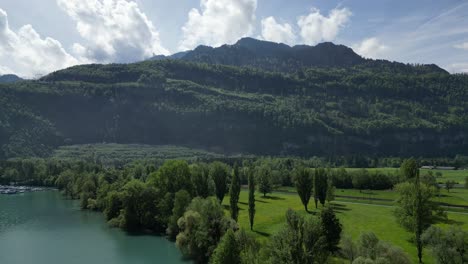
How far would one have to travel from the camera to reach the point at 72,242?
74.5 meters

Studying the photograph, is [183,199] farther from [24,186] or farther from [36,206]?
[24,186]

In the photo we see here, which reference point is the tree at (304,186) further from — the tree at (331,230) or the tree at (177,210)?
the tree at (331,230)

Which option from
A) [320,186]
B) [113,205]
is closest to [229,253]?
[320,186]

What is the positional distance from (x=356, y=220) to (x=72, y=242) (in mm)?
55188

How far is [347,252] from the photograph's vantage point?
149 feet

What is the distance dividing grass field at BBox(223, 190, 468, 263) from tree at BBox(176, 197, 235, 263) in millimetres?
5663

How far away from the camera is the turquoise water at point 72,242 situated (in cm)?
6450

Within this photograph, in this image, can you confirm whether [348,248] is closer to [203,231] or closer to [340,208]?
[203,231]

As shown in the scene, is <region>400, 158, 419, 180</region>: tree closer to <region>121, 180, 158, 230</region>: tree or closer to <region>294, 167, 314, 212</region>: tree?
<region>294, 167, 314, 212</region>: tree

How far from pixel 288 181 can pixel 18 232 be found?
3590 inches

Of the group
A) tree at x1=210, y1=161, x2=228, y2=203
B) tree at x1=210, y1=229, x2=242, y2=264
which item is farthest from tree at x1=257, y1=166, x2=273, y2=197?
tree at x1=210, y1=229, x2=242, y2=264

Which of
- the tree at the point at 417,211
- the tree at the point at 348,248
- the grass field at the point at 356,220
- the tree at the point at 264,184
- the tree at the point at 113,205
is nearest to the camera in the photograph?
the tree at the point at 348,248

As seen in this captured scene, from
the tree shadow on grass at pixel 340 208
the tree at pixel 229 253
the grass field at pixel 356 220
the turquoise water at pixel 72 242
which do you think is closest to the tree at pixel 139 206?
the turquoise water at pixel 72 242

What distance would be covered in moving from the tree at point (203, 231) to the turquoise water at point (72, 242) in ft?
9.90
